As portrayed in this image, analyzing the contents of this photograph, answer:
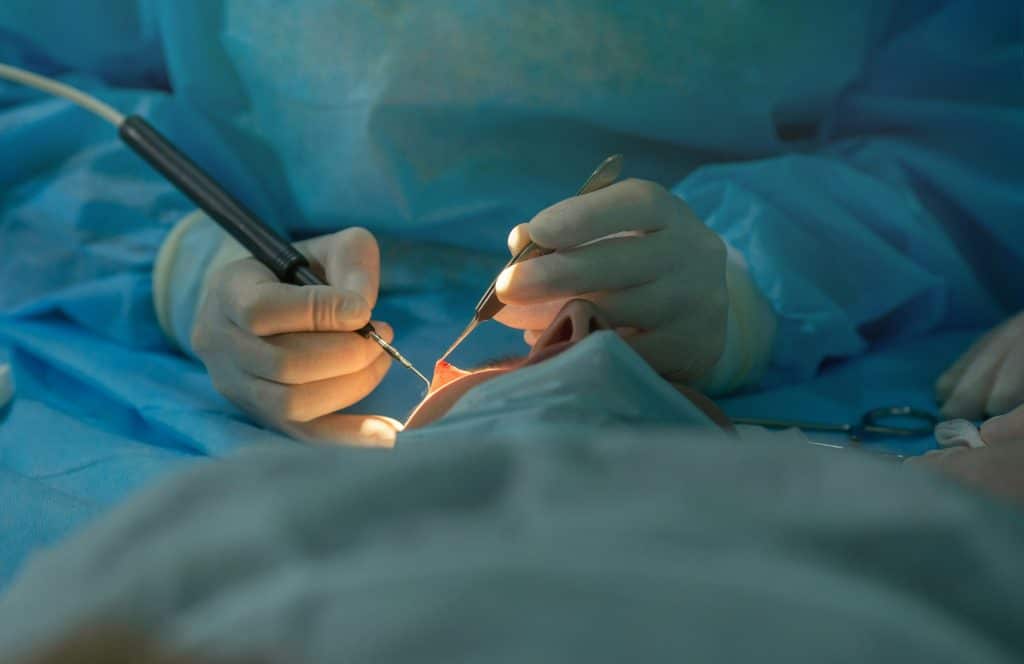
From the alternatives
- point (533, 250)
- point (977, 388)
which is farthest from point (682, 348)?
point (977, 388)

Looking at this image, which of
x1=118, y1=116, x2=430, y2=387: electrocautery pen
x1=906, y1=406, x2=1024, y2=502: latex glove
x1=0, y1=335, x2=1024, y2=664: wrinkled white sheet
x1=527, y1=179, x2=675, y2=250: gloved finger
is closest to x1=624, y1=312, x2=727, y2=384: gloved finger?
x1=527, y1=179, x2=675, y2=250: gloved finger

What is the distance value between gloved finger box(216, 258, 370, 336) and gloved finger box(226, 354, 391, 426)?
55 mm

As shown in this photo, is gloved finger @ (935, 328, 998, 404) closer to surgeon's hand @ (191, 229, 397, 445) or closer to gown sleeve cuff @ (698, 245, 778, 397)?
gown sleeve cuff @ (698, 245, 778, 397)

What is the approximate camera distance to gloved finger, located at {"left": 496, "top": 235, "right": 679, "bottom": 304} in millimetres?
828

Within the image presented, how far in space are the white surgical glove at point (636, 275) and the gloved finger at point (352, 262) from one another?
163 millimetres

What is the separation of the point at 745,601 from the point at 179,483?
18cm

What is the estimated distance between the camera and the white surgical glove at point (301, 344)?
927 millimetres

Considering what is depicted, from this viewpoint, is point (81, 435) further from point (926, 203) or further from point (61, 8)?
point (926, 203)

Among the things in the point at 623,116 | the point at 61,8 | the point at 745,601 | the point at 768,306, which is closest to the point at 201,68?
the point at 61,8

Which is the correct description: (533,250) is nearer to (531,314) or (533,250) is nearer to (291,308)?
(531,314)

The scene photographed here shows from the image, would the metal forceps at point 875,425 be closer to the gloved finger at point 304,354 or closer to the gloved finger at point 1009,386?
the gloved finger at point 1009,386

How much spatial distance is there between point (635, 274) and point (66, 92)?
776 mm

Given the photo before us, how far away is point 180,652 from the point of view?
0.27 metres

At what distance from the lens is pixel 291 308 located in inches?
36.6
